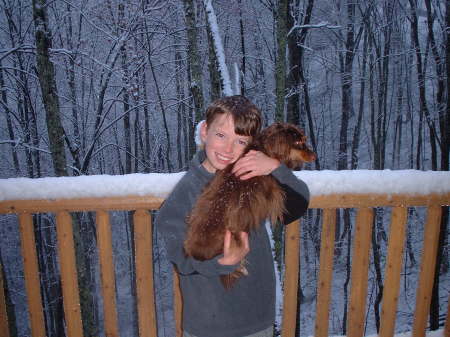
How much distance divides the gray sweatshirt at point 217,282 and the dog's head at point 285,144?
0.27ft

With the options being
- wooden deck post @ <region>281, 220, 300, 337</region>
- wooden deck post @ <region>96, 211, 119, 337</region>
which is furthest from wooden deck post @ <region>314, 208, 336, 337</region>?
wooden deck post @ <region>96, 211, 119, 337</region>

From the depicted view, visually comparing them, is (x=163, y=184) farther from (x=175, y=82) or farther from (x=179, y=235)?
(x=175, y=82)

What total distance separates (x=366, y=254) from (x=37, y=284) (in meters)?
1.97

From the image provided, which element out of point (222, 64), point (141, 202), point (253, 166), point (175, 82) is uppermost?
point (175, 82)

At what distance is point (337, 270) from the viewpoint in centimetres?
1335

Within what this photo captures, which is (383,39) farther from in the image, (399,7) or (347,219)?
(347,219)

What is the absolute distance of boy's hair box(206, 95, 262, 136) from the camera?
5.19 feet

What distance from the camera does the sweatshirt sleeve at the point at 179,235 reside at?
1369 mm

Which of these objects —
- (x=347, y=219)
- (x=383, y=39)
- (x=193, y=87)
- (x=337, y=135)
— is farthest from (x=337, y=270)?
(x=193, y=87)

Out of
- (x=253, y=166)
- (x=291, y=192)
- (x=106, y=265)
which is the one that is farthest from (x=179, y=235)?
(x=106, y=265)

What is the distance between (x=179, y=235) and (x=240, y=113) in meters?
0.60

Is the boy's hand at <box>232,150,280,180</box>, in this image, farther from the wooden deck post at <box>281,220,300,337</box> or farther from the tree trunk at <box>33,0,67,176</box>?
the tree trunk at <box>33,0,67,176</box>

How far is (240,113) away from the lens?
1.58 meters

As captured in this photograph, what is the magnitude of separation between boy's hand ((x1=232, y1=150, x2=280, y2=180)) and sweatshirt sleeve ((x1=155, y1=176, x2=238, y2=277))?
0.81 feet
